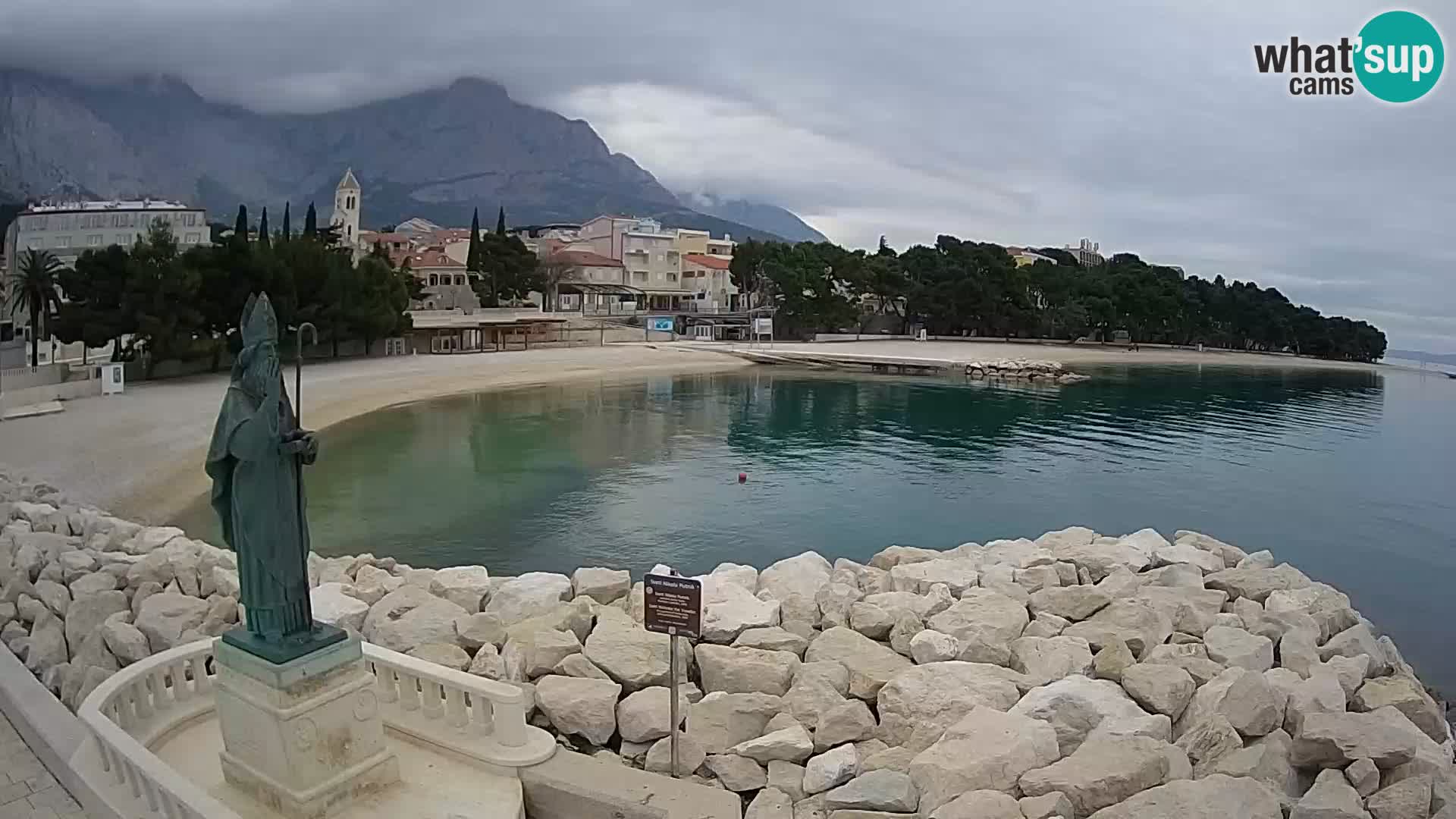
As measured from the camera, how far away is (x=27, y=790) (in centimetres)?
415

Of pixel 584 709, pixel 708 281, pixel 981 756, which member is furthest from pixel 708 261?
pixel 981 756

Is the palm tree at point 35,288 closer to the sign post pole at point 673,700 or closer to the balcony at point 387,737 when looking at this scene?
the balcony at point 387,737

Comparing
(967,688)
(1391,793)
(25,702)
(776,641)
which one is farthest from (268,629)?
A: (1391,793)

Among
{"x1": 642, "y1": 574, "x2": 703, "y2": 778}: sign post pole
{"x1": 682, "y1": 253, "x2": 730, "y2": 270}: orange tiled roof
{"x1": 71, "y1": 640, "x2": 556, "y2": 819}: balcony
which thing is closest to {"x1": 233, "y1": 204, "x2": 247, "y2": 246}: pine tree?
{"x1": 71, "y1": 640, "x2": 556, "y2": 819}: balcony

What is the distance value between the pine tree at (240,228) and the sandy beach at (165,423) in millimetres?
4040

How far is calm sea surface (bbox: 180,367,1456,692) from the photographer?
13117 millimetres

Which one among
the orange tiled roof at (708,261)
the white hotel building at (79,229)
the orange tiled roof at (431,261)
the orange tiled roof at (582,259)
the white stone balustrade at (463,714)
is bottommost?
the white stone balustrade at (463,714)

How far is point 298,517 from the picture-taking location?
3.96 metres

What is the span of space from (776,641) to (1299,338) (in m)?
69.7

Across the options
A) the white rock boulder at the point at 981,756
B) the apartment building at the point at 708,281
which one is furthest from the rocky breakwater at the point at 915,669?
the apartment building at the point at 708,281

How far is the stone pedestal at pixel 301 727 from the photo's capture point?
150 inches

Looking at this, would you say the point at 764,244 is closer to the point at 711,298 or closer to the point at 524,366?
the point at 711,298

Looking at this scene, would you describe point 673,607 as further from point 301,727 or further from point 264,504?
point 264,504

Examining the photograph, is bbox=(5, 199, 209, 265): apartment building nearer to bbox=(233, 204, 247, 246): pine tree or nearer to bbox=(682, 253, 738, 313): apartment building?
bbox=(233, 204, 247, 246): pine tree
